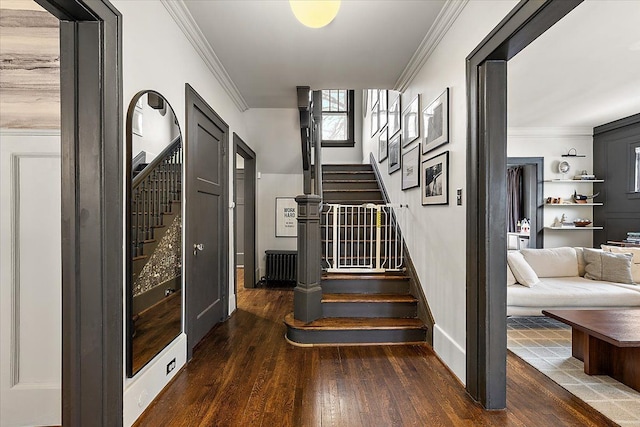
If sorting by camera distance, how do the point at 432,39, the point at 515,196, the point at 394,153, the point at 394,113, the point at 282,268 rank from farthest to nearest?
the point at 515,196
the point at 282,268
the point at 394,113
the point at 394,153
the point at 432,39

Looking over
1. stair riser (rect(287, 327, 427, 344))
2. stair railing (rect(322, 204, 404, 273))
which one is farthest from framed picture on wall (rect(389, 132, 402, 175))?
stair riser (rect(287, 327, 427, 344))

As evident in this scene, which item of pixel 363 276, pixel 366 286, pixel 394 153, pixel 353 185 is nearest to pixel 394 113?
pixel 394 153

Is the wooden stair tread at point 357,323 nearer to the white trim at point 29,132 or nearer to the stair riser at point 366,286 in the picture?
the stair riser at point 366,286

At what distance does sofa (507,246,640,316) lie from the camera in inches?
137

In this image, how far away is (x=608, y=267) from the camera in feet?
13.0

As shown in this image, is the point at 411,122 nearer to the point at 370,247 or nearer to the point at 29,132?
the point at 370,247

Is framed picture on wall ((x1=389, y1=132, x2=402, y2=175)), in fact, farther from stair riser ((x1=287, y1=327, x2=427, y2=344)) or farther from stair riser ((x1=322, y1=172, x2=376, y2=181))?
stair riser ((x1=287, y1=327, x2=427, y2=344))

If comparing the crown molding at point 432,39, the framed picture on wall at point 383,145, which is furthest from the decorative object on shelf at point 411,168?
the framed picture on wall at point 383,145

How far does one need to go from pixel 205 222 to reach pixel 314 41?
185 centimetres

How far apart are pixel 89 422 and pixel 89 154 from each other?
1.25 m

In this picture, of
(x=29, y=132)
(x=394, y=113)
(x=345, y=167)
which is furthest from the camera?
(x=345, y=167)

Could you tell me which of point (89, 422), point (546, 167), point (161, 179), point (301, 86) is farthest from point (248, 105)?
point (546, 167)

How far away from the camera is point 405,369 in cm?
257

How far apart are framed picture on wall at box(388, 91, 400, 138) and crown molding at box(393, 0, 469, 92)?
0.41 meters
